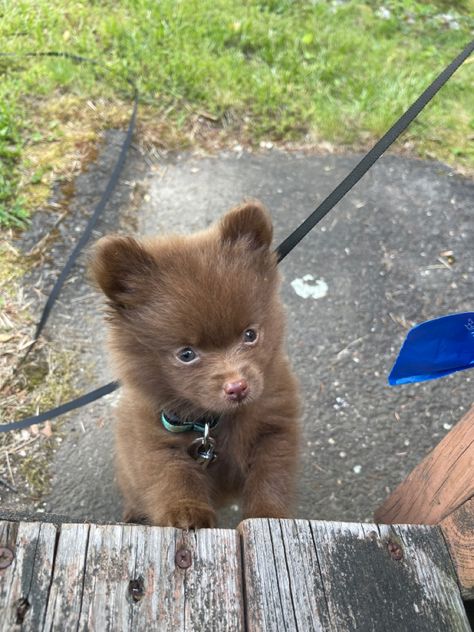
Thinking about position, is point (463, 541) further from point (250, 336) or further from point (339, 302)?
point (339, 302)

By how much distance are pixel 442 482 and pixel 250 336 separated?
Answer: 91cm

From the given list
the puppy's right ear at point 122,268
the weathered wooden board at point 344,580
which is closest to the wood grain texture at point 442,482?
the weathered wooden board at point 344,580

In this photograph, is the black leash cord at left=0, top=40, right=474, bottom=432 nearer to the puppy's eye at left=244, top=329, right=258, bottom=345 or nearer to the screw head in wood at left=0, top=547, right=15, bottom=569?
the puppy's eye at left=244, top=329, right=258, bottom=345

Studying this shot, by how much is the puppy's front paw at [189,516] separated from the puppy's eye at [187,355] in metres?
0.56

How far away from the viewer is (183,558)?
178cm

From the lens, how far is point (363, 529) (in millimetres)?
1932

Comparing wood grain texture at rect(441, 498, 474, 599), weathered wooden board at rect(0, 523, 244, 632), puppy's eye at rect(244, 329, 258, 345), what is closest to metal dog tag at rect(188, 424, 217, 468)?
puppy's eye at rect(244, 329, 258, 345)

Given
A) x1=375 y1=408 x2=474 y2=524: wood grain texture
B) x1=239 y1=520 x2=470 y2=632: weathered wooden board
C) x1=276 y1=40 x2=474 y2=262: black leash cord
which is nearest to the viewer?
x1=239 y1=520 x2=470 y2=632: weathered wooden board

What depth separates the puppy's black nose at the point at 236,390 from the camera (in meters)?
2.25

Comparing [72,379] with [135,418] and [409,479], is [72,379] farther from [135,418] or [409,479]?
[409,479]

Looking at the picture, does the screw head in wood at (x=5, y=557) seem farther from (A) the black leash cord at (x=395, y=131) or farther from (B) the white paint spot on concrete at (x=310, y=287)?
(B) the white paint spot on concrete at (x=310, y=287)

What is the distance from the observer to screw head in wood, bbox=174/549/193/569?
1.77 m

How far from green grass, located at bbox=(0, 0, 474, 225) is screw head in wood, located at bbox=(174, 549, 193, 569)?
3.81 m

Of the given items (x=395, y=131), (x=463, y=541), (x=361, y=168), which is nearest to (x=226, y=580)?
(x=463, y=541)
